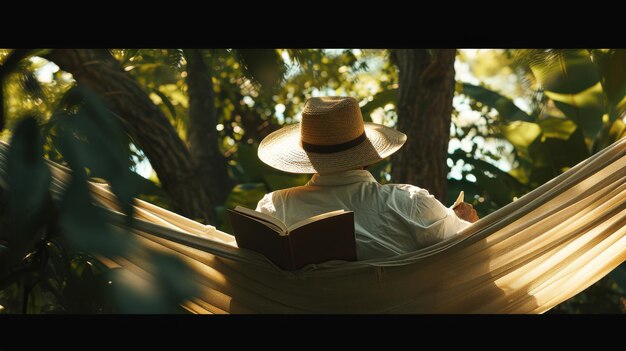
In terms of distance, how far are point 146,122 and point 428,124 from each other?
127 cm

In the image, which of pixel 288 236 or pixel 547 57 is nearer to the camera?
pixel 288 236

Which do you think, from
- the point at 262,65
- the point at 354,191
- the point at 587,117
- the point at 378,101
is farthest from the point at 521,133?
the point at 354,191

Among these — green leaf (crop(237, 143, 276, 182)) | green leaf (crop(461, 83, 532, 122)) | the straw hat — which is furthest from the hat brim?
green leaf (crop(461, 83, 532, 122))

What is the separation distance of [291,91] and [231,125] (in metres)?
0.57

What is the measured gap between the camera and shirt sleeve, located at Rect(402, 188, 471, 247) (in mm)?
2320

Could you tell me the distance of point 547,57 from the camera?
15.5ft

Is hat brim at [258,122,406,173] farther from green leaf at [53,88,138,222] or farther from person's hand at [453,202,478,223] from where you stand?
green leaf at [53,88,138,222]

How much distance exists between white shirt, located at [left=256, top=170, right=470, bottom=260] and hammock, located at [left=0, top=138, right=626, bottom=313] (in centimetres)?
8

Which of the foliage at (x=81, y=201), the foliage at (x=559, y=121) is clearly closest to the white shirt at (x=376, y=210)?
the foliage at (x=81, y=201)

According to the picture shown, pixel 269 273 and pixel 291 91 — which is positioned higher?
pixel 291 91
